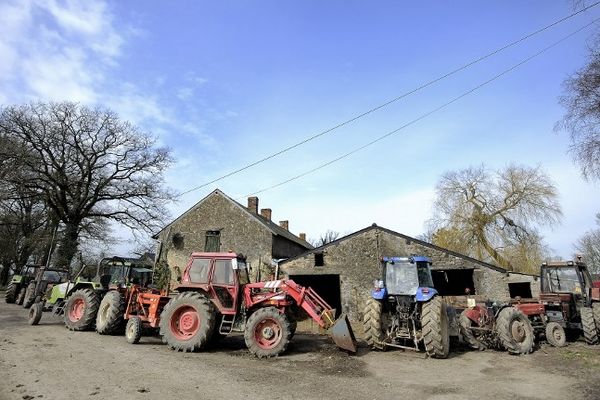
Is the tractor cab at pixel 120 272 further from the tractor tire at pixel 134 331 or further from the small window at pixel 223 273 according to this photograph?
the small window at pixel 223 273

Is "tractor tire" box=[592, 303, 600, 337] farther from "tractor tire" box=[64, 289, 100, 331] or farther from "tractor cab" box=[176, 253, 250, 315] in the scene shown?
"tractor tire" box=[64, 289, 100, 331]

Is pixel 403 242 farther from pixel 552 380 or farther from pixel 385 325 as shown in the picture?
pixel 552 380

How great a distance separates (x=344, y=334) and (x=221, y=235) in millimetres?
14725

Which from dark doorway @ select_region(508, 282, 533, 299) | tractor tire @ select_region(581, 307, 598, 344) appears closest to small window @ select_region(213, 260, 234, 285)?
tractor tire @ select_region(581, 307, 598, 344)

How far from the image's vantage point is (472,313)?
34.6 ft

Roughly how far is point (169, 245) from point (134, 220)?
874 cm

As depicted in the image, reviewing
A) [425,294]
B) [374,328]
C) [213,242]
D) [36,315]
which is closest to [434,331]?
[425,294]

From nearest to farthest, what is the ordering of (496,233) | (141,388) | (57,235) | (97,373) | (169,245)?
(141,388)
(97,373)
(169,245)
(496,233)
(57,235)

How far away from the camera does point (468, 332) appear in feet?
33.4

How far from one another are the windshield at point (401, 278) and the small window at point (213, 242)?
45.0 ft

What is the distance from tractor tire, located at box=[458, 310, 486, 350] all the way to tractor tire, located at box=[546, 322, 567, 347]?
205 cm

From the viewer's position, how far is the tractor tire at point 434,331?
8.69m

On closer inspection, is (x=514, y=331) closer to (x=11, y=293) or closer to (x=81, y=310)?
(x=81, y=310)

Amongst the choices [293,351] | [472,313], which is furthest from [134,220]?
[472,313]
